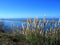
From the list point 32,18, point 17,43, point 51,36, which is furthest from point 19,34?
point 51,36

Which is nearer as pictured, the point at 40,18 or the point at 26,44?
the point at 26,44

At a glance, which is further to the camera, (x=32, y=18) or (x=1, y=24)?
(x=1, y=24)

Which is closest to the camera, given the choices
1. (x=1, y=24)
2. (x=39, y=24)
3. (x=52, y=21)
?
(x=39, y=24)

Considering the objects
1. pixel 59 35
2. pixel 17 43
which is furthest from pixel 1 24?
pixel 59 35

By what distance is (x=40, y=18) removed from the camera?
19.1 feet

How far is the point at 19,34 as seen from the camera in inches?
231

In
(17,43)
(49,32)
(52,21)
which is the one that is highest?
(52,21)

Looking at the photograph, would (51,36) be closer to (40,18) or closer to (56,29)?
(56,29)

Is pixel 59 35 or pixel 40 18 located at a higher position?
pixel 40 18

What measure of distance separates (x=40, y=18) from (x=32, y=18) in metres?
0.30

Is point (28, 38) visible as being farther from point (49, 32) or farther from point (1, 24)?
point (1, 24)

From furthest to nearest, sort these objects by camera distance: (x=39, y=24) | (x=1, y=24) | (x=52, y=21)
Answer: (x=1, y=24) → (x=52, y=21) → (x=39, y=24)

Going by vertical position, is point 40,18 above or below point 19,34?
above

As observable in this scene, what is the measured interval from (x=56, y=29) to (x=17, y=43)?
1.48m
